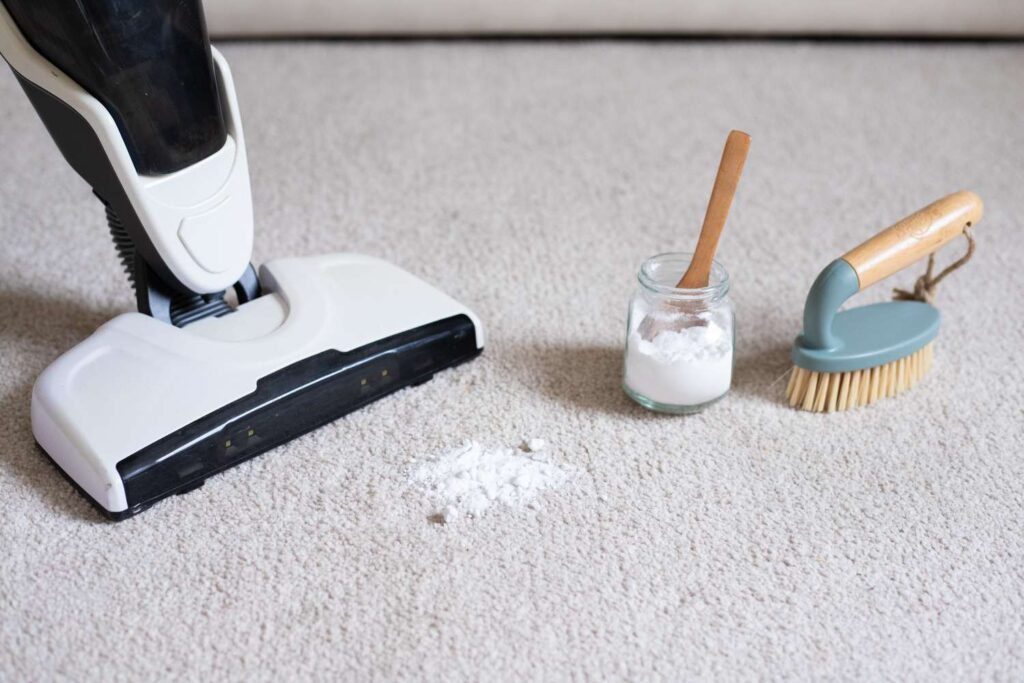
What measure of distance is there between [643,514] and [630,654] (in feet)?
0.50

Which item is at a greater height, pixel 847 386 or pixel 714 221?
A: pixel 714 221

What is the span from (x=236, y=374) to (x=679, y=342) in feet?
1.31

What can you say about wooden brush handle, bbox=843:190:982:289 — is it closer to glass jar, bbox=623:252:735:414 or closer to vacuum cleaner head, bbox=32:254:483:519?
glass jar, bbox=623:252:735:414

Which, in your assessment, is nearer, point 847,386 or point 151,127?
point 151,127

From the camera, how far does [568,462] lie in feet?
3.13

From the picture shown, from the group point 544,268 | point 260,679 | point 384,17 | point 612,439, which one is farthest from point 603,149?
point 260,679

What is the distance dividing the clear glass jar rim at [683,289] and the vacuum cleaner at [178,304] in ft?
0.64

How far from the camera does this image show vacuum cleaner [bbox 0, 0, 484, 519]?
0.85 metres

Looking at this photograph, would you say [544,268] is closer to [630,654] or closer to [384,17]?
[630,654]

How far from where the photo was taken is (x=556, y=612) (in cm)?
81

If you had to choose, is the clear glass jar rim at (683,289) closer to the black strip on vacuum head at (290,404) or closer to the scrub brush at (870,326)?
the scrub brush at (870,326)

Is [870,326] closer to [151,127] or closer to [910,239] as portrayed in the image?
[910,239]

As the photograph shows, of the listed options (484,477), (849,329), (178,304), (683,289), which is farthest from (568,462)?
(178,304)

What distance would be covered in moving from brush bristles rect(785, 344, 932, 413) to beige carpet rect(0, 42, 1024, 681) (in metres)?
0.02
